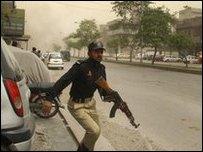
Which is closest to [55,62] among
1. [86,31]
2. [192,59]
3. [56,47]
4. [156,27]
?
[156,27]

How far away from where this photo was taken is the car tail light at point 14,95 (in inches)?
156

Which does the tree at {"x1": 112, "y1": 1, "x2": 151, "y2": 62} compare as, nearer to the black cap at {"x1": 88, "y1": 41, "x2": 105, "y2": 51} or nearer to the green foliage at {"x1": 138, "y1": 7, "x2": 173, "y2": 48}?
the green foliage at {"x1": 138, "y1": 7, "x2": 173, "y2": 48}

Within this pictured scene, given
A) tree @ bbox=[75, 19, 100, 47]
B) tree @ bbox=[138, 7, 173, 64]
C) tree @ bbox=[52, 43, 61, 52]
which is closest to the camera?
tree @ bbox=[138, 7, 173, 64]

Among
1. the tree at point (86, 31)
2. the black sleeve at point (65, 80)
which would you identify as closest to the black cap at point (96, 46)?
the black sleeve at point (65, 80)

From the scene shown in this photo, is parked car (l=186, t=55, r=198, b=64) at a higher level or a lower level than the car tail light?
lower

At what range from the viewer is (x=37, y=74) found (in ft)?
35.7

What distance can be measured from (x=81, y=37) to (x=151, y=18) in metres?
56.4

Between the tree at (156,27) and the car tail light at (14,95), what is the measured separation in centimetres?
4909

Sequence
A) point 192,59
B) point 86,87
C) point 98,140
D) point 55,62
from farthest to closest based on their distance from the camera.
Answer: point 192,59
point 55,62
point 98,140
point 86,87

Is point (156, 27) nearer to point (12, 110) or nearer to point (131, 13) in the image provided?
point (131, 13)

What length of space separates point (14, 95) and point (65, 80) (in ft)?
4.30

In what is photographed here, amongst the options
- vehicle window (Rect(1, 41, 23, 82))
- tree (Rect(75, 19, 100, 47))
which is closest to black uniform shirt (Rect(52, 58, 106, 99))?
vehicle window (Rect(1, 41, 23, 82))

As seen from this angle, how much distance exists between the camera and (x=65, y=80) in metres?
5.26

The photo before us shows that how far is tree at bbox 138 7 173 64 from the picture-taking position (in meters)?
52.7
